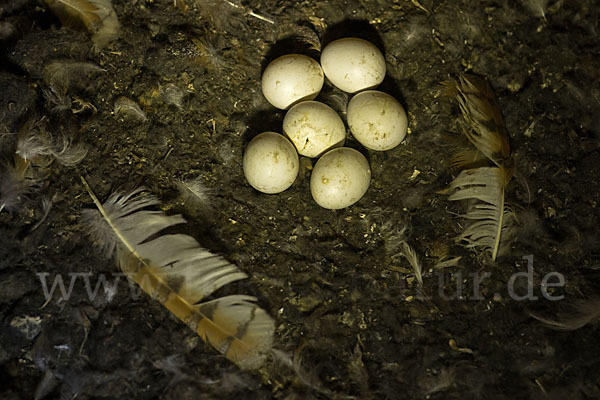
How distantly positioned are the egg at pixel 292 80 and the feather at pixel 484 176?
69 centimetres

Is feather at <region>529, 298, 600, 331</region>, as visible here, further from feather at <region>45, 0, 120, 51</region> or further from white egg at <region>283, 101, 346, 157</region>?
feather at <region>45, 0, 120, 51</region>

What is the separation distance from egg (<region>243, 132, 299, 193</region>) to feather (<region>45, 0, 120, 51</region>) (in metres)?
0.94

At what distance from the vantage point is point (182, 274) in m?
2.10

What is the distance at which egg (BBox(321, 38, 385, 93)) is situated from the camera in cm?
217

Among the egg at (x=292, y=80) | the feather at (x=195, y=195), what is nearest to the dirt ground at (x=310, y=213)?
the feather at (x=195, y=195)

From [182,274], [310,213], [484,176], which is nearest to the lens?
[182,274]

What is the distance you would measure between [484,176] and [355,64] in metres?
0.76

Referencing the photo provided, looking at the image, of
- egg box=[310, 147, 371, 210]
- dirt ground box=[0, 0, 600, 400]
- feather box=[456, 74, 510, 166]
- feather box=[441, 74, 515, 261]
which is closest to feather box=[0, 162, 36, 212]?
dirt ground box=[0, 0, 600, 400]

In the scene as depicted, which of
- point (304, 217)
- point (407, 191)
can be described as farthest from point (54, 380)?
point (407, 191)

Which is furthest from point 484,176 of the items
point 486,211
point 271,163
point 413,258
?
point 271,163

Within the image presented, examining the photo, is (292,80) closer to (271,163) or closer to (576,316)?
(271,163)

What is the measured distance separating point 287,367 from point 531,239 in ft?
4.02

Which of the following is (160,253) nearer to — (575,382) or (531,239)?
(531,239)

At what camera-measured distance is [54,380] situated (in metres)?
2.08
